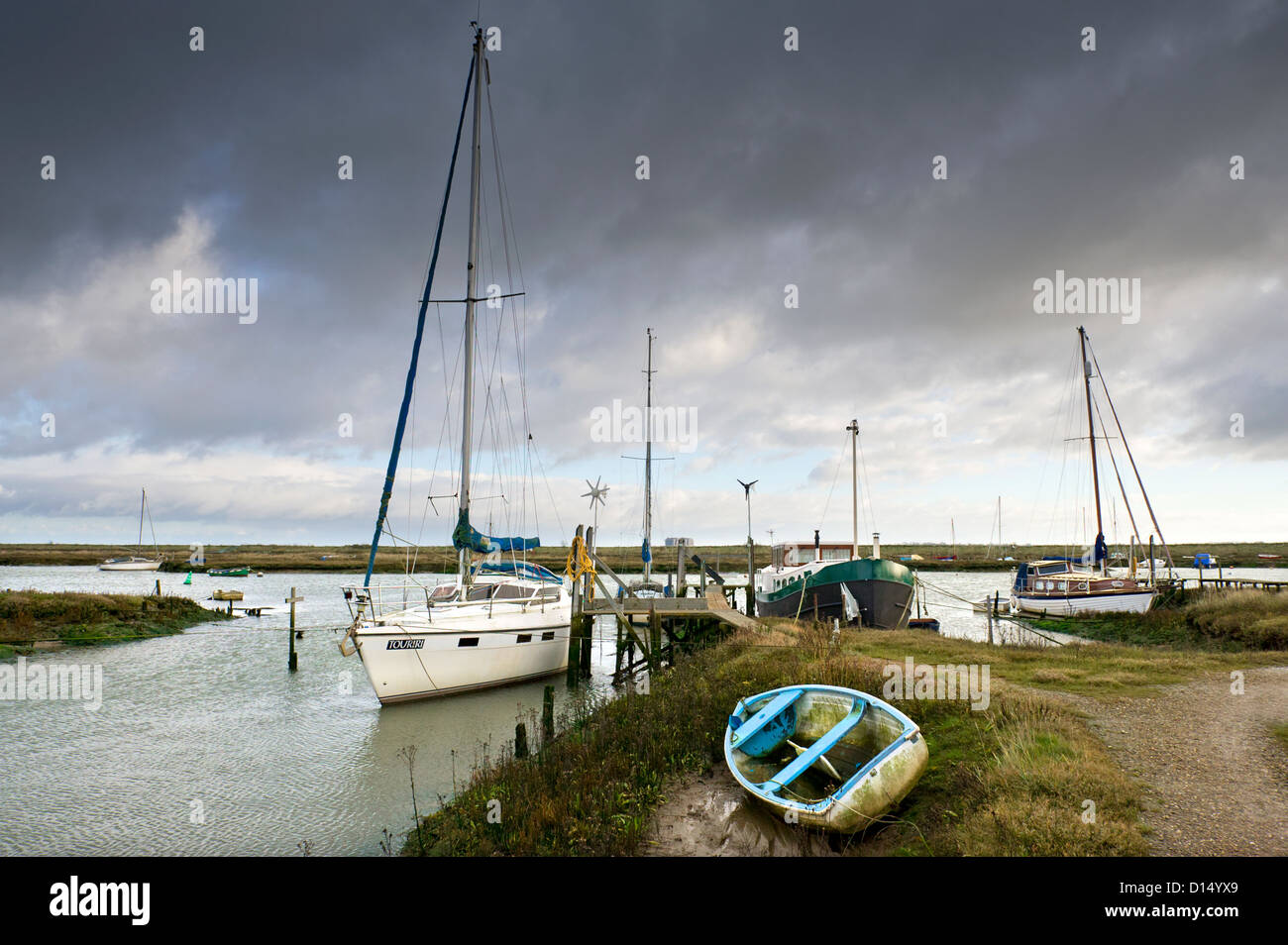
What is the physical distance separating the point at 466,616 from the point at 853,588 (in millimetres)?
14335

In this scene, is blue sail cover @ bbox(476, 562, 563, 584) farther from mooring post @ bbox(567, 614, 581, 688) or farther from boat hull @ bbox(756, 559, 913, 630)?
boat hull @ bbox(756, 559, 913, 630)

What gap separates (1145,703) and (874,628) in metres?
13.4

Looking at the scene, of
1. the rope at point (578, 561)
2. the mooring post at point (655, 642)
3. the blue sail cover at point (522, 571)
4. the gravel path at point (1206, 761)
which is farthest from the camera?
the blue sail cover at point (522, 571)

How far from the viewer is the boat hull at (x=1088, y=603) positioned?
33531mm

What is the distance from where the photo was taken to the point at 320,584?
70.0 meters

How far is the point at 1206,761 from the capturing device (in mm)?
8039

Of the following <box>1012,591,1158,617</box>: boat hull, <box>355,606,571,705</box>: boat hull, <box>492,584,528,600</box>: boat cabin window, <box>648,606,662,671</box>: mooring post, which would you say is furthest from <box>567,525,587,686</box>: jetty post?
<box>1012,591,1158,617</box>: boat hull

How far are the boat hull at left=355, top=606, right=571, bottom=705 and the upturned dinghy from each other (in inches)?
453

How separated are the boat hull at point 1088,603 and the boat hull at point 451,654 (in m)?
30.3

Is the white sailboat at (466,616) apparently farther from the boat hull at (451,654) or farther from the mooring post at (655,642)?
the mooring post at (655,642)

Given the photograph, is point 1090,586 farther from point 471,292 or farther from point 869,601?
point 471,292

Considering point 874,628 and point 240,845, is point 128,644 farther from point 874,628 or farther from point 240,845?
point 874,628

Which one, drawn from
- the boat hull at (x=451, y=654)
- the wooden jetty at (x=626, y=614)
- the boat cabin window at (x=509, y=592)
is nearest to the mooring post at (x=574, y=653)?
the wooden jetty at (x=626, y=614)

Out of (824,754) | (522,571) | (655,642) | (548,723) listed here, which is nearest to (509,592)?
(522,571)
